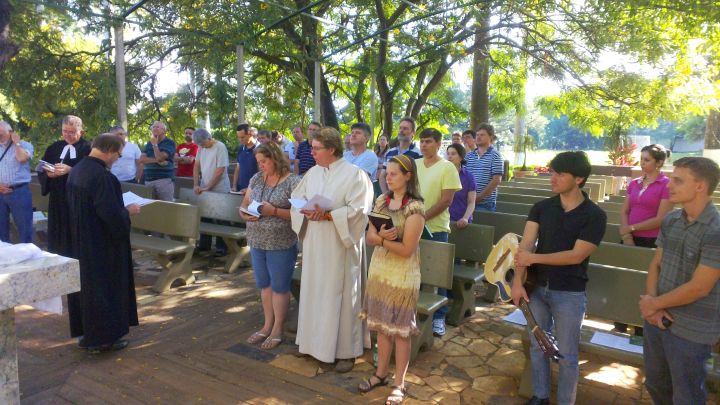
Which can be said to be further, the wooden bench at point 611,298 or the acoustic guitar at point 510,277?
the wooden bench at point 611,298

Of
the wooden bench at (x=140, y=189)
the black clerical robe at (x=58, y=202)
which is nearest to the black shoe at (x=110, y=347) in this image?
the black clerical robe at (x=58, y=202)

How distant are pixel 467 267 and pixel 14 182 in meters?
5.37

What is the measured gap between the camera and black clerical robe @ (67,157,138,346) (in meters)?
3.80

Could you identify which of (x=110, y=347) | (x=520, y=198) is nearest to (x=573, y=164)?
(x=110, y=347)

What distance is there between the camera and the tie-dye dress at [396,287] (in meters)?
3.27

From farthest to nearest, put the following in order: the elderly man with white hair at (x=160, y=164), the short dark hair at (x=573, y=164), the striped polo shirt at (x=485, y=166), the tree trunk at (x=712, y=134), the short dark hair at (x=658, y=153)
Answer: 1. the tree trunk at (x=712, y=134)
2. the elderly man with white hair at (x=160, y=164)
3. the striped polo shirt at (x=485, y=166)
4. the short dark hair at (x=658, y=153)
5. the short dark hair at (x=573, y=164)

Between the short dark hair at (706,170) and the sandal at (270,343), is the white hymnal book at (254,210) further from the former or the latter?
the short dark hair at (706,170)

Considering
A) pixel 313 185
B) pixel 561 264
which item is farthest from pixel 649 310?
pixel 313 185

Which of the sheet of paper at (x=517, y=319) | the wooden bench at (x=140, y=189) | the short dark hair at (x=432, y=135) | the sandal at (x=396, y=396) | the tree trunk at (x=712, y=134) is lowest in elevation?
the sandal at (x=396, y=396)

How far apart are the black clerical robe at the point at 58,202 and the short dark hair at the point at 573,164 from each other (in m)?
3.61

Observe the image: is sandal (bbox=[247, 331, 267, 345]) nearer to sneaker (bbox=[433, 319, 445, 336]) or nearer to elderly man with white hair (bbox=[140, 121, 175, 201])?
sneaker (bbox=[433, 319, 445, 336])

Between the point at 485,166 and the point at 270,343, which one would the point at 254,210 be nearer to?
the point at 270,343

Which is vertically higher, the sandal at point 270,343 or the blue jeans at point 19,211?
the blue jeans at point 19,211

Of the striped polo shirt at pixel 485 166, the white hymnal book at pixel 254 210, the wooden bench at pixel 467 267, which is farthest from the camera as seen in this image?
the striped polo shirt at pixel 485 166
